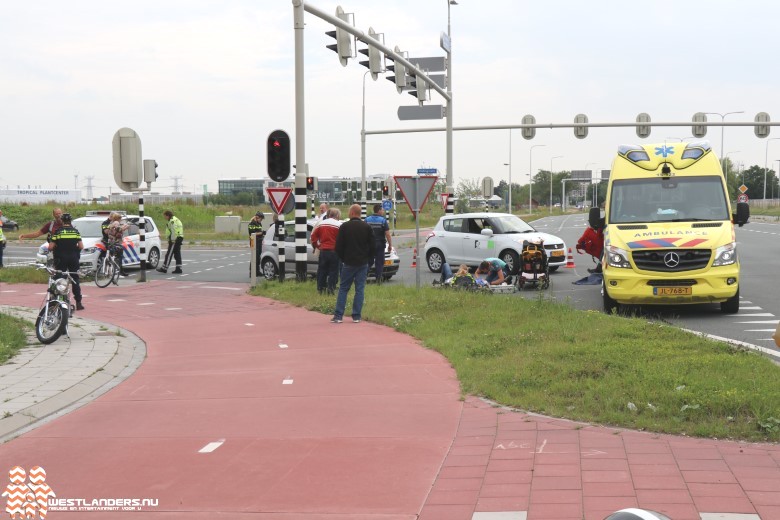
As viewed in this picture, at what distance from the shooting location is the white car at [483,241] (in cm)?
2197

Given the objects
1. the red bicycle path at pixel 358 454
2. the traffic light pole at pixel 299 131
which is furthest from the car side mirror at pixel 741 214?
the traffic light pole at pixel 299 131

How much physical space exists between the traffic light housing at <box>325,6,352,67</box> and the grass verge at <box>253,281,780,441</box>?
779cm

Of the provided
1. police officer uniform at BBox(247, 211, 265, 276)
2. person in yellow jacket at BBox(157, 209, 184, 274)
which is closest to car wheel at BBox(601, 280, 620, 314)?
police officer uniform at BBox(247, 211, 265, 276)

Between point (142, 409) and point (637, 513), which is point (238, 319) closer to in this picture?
point (142, 409)

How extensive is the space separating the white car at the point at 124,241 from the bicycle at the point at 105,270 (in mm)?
2542

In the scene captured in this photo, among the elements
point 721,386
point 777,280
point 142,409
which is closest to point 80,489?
point 142,409

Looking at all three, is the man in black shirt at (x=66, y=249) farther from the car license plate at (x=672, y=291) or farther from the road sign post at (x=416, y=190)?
the car license plate at (x=672, y=291)

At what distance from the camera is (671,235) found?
13906 mm

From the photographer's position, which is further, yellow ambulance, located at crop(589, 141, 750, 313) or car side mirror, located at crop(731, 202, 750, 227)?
car side mirror, located at crop(731, 202, 750, 227)

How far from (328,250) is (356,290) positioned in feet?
10.8

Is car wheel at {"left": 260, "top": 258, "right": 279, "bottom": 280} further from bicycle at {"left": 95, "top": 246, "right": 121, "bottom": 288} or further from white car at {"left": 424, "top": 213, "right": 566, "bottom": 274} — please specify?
white car at {"left": 424, "top": 213, "right": 566, "bottom": 274}

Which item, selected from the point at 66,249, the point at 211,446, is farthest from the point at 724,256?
the point at 66,249

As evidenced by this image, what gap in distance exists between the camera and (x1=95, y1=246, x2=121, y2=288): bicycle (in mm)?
20984

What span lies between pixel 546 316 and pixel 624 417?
5376 mm
